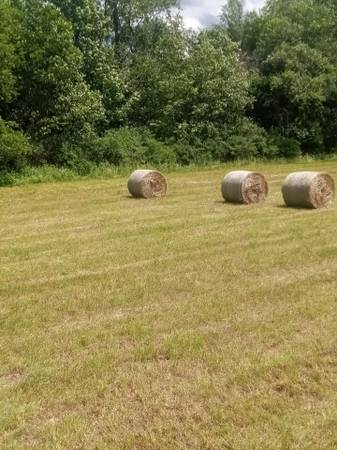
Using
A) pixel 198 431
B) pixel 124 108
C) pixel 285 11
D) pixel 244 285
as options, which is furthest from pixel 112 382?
pixel 285 11

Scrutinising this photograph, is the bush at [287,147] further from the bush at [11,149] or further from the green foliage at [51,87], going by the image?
the bush at [11,149]

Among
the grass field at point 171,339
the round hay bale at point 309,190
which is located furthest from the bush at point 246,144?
the grass field at point 171,339

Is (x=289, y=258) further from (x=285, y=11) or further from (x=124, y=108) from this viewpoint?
(x=285, y=11)

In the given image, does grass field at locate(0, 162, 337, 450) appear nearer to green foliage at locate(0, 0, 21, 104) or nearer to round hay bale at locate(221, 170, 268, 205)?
round hay bale at locate(221, 170, 268, 205)

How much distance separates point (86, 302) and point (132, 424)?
8.70ft

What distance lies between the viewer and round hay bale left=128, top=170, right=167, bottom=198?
48.9 ft

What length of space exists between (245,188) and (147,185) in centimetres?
303

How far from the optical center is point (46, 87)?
2281 cm

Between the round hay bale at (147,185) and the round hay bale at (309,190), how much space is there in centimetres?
398

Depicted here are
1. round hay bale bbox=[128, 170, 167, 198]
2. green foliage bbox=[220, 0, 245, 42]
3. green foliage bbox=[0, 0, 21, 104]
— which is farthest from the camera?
green foliage bbox=[220, 0, 245, 42]

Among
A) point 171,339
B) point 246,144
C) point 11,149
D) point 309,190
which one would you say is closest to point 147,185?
point 309,190

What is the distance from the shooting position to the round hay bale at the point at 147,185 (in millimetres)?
14906

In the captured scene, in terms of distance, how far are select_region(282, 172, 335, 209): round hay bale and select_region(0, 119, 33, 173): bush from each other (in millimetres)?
11226

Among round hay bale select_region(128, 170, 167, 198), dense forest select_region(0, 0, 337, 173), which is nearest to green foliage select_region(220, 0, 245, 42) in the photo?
dense forest select_region(0, 0, 337, 173)
